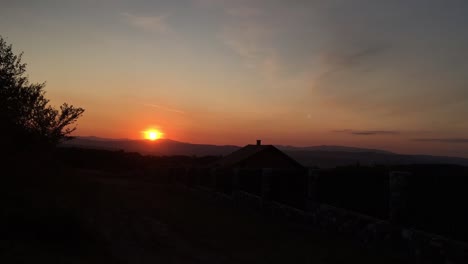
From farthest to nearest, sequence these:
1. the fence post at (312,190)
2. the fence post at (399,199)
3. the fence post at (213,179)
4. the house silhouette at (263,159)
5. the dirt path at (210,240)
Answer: the house silhouette at (263,159), the fence post at (213,179), the fence post at (312,190), the fence post at (399,199), the dirt path at (210,240)

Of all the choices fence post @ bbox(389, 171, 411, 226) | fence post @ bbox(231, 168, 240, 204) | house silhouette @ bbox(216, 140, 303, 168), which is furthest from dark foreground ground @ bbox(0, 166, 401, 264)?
house silhouette @ bbox(216, 140, 303, 168)

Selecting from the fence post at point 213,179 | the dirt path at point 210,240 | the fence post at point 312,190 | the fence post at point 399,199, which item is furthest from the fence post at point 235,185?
the fence post at point 399,199

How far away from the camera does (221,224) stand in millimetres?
17297

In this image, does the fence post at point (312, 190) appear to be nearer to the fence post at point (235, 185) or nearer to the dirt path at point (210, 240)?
the dirt path at point (210, 240)

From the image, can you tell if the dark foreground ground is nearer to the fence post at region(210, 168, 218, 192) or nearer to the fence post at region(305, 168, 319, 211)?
the fence post at region(305, 168, 319, 211)

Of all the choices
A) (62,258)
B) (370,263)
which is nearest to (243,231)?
(370,263)

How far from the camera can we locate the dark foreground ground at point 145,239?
9.88m

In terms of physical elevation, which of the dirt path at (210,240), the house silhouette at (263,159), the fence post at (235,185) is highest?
the house silhouette at (263,159)

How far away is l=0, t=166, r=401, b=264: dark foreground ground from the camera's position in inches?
389

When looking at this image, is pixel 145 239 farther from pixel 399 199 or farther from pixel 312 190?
pixel 399 199

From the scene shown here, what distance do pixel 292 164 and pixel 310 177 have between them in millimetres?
21125

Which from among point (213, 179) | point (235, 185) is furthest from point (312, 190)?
point (213, 179)

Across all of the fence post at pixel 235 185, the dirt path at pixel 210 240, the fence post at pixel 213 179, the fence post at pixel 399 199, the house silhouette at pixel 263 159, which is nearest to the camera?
the dirt path at pixel 210 240

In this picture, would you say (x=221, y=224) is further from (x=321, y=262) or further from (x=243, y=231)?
(x=321, y=262)
